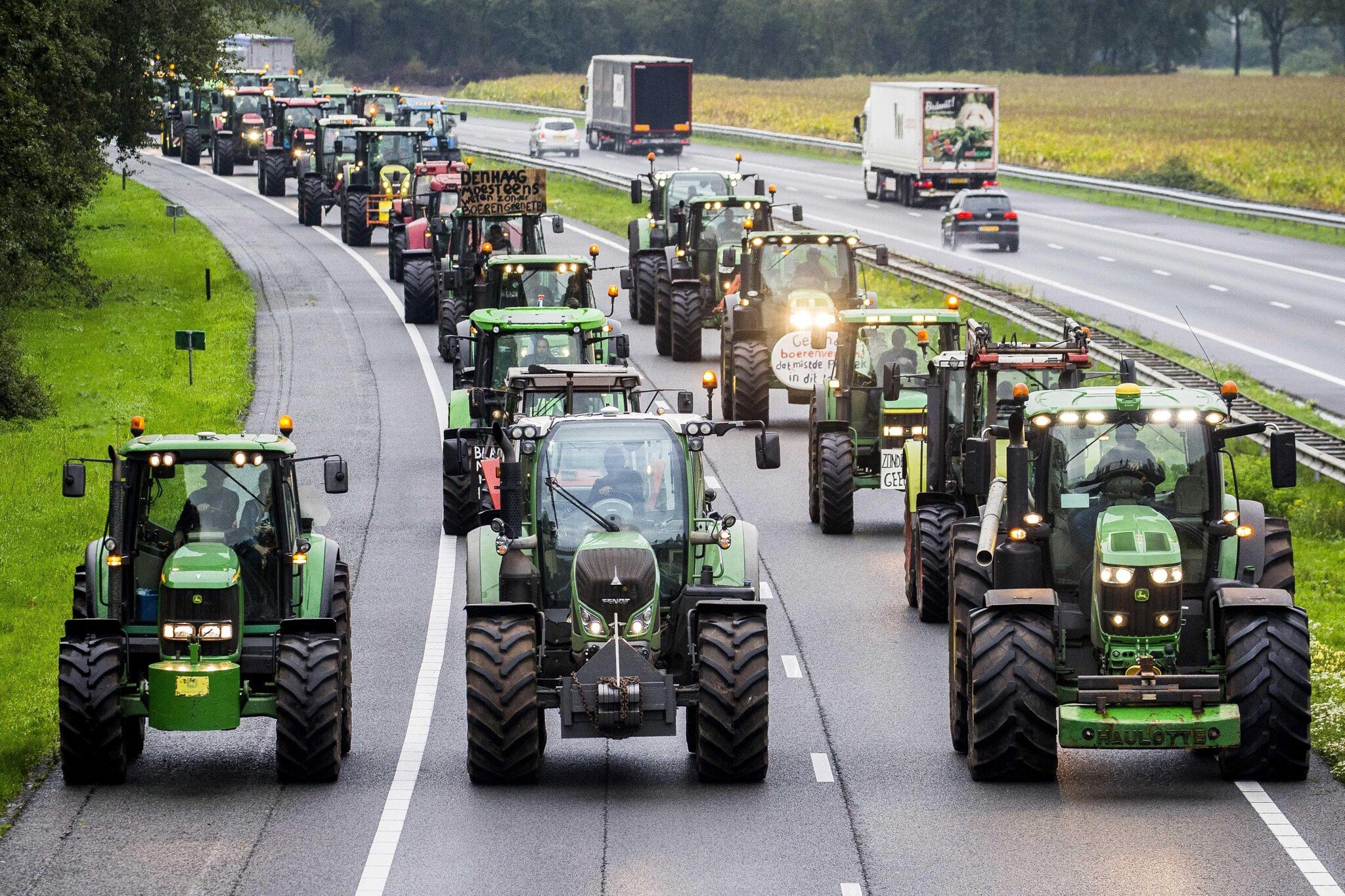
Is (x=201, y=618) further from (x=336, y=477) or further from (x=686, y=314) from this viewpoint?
(x=686, y=314)

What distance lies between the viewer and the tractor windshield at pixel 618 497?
15805 millimetres

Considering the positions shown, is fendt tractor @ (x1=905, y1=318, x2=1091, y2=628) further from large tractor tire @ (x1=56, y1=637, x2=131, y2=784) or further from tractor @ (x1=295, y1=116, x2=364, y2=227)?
tractor @ (x1=295, y1=116, x2=364, y2=227)

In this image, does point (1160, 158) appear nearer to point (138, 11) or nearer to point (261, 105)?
point (261, 105)

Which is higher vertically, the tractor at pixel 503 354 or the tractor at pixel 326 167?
the tractor at pixel 326 167

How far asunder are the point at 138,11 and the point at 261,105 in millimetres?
31764

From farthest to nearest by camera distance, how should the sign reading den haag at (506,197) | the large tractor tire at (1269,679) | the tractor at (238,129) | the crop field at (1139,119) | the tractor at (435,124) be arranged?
the crop field at (1139,119) → the tractor at (238,129) → the tractor at (435,124) → the sign reading den haag at (506,197) → the large tractor tire at (1269,679)

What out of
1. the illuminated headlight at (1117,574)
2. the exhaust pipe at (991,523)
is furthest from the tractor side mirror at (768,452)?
the illuminated headlight at (1117,574)

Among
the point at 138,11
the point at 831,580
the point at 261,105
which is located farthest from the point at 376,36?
the point at 831,580

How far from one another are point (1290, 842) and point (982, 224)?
42.3m

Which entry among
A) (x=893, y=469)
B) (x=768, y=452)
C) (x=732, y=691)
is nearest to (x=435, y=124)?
(x=893, y=469)

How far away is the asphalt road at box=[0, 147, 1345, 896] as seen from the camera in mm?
13539

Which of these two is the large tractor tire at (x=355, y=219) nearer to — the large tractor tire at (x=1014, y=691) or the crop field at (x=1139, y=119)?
the crop field at (x=1139, y=119)

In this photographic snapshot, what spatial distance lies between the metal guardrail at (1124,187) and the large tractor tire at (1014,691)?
155ft

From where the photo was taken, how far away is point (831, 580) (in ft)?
74.9
